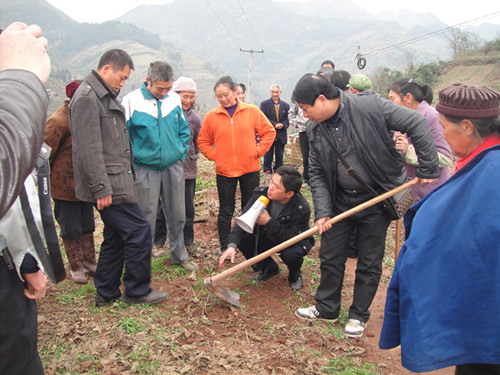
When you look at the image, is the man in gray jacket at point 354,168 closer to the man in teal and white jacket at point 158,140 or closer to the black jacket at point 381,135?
the black jacket at point 381,135

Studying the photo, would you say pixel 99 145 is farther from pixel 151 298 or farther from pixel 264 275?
pixel 264 275

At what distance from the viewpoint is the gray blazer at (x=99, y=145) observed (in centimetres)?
311

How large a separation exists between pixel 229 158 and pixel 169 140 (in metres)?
0.93

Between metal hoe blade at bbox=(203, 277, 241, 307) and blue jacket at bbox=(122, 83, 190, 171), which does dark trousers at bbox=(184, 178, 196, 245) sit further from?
metal hoe blade at bbox=(203, 277, 241, 307)

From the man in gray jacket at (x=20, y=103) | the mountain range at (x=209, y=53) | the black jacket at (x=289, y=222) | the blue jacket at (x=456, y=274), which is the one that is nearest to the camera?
the man in gray jacket at (x=20, y=103)

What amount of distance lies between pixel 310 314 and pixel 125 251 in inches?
69.3

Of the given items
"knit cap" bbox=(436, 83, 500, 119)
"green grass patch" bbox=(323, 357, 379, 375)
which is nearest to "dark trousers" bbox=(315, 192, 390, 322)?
"green grass patch" bbox=(323, 357, 379, 375)

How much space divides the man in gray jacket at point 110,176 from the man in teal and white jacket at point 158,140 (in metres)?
0.38

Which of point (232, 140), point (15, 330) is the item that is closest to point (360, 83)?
point (232, 140)

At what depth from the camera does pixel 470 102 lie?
185cm

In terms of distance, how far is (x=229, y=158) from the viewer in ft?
15.5

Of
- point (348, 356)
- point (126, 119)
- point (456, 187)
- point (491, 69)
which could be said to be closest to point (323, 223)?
point (348, 356)

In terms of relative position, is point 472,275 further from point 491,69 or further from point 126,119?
point 491,69

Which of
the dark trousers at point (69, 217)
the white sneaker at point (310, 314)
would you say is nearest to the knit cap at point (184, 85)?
the dark trousers at point (69, 217)
